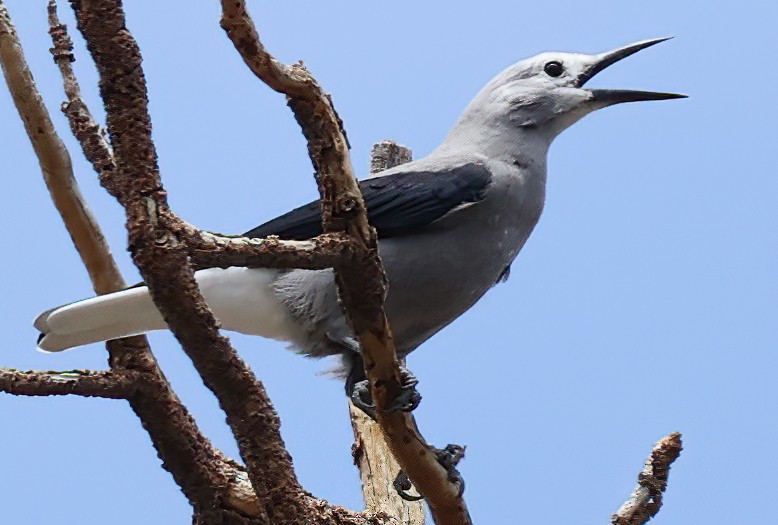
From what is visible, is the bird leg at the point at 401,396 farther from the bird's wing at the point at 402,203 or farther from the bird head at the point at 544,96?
the bird head at the point at 544,96

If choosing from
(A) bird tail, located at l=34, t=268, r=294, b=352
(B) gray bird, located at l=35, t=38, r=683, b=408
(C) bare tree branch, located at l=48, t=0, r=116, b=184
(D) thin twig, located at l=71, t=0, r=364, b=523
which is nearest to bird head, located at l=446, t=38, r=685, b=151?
(B) gray bird, located at l=35, t=38, r=683, b=408

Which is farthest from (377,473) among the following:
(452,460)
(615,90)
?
(615,90)

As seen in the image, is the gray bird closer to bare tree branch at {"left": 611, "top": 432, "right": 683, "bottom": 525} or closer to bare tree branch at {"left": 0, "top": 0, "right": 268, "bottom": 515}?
bare tree branch at {"left": 0, "top": 0, "right": 268, "bottom": 515}

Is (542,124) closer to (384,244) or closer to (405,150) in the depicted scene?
(384,244)

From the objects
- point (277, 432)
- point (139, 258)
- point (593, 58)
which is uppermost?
point (593, 58)

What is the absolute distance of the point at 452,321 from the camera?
253cm

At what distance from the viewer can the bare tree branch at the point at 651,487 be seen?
2.16m

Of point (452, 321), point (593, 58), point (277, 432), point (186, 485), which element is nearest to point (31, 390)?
point (186, 485)

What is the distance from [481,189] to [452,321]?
1.17 feet

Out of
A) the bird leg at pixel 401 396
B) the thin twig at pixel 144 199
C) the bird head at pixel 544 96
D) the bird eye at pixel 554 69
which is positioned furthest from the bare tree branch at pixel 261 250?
the bird eye at pixel 554 69

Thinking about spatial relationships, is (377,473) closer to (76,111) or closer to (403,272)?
(403,272)

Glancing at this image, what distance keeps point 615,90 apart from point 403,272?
852 millimetres

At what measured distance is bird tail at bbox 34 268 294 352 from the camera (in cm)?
228

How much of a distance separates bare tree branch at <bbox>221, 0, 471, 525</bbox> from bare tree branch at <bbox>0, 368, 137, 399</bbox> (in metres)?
0.56
